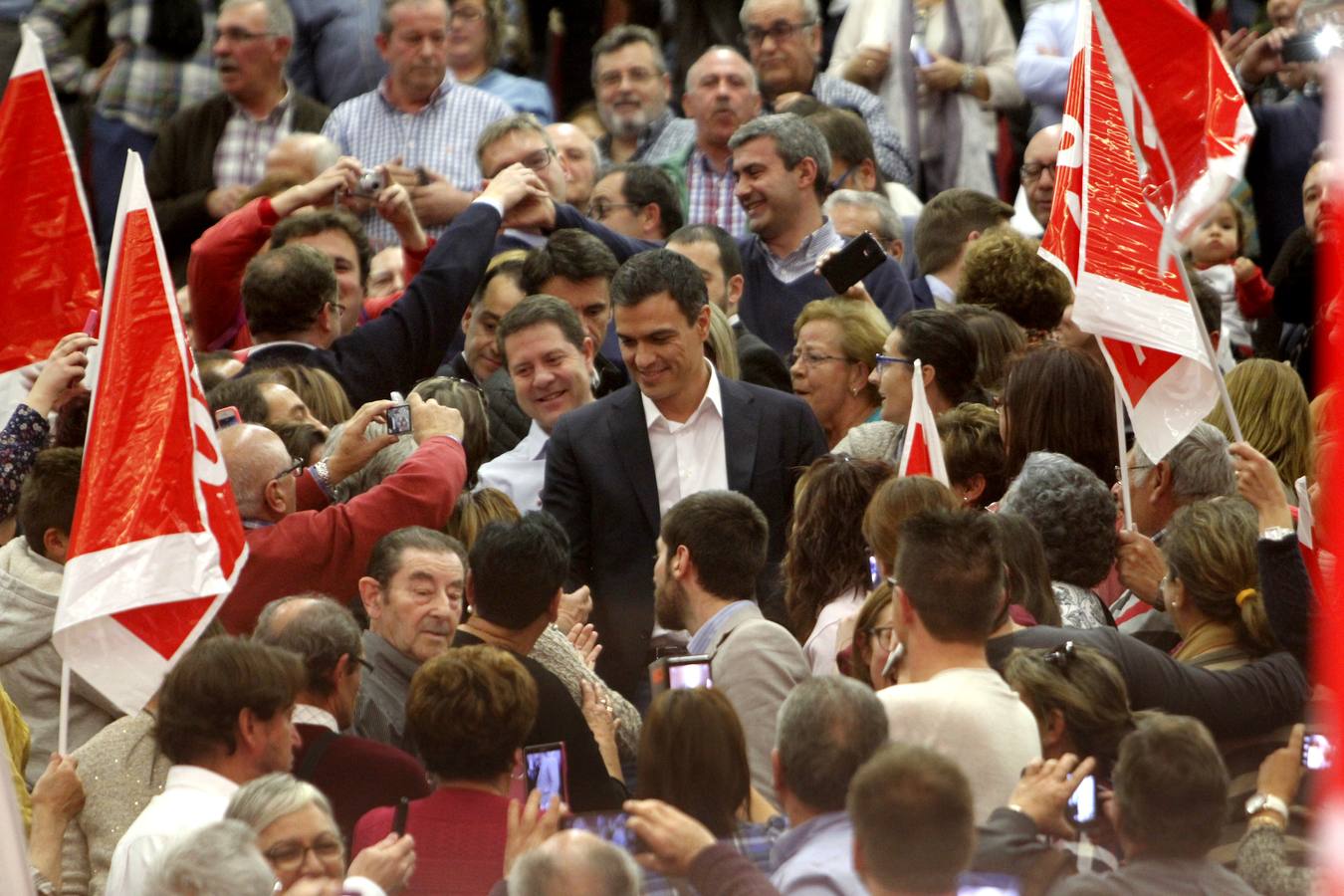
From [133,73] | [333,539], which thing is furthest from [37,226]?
[133,73]

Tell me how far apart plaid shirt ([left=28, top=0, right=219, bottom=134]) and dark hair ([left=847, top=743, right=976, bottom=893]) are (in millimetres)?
7860

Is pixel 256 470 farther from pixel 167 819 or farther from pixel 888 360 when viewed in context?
pixel 888 360

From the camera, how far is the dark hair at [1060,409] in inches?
257

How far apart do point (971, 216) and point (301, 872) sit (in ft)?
16.6

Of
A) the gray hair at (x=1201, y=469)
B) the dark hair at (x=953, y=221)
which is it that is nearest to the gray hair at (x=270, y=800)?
the gray hair at (x=1201, y=469)

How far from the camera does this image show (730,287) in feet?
27.6

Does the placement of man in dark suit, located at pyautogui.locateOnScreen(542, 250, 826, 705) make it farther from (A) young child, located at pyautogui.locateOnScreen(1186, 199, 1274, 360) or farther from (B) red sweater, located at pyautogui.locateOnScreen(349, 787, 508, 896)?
(A) young child, located at pyautogui.locateOnScreen(1186, 199, 1274, 360)

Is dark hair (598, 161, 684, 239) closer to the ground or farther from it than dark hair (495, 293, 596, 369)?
closer to the ground

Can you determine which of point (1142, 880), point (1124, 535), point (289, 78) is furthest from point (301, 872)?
point (289, 78)

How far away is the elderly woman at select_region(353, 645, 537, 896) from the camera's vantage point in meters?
4.73

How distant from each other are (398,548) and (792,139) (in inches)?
131

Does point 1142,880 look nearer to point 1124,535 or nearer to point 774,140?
point 1124,535

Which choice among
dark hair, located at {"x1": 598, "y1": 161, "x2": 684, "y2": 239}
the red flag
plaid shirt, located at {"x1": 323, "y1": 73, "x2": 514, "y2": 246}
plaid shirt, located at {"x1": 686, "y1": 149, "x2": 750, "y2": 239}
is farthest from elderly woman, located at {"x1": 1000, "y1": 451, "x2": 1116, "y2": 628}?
plaid shirt, located at {"x1": 323, "y1": 73, "x2": 514, "y2": 246}

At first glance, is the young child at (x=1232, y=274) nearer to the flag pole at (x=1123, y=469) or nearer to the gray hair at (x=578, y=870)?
the flag pole at (x=1123, y=469)
